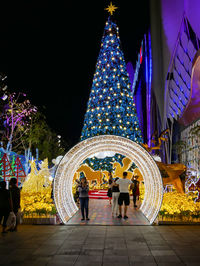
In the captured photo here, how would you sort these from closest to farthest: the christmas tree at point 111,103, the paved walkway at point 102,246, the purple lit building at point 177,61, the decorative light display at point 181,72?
the paved walkway at point 102,246 → the purple lit building at point 177,61 → the christmas tree at point 111,103 → the decorative light display at point 181,72

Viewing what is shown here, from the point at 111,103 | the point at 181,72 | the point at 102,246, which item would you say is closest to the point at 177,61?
the point at 181,72

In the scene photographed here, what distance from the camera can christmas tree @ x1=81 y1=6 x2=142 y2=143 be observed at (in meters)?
24.9

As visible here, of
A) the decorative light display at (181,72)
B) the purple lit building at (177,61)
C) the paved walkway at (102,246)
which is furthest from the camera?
the decorative light display at (181,72)

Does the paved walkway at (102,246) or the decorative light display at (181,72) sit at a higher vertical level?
the decorative light display at (181,72)

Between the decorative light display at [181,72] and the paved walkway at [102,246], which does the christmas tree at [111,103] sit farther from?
the paved walkway at [102,246]

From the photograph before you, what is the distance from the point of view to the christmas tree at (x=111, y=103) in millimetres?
24850

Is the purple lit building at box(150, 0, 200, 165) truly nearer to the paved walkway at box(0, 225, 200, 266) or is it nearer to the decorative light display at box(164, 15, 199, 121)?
the decorative light display at box(164, 15, 199, 121)

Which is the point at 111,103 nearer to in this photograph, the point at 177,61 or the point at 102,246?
the point at 177,61

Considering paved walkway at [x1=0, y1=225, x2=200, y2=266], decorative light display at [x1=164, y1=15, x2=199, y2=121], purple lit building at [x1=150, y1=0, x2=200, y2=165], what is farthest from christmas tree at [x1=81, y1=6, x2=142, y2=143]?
paved walkway at [x1=0, y1=225, x2=200, y2=266]

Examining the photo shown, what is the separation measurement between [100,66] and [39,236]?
68.6 feet

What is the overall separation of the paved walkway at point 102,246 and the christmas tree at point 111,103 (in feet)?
53.3

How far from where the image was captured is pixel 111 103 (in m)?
25.4

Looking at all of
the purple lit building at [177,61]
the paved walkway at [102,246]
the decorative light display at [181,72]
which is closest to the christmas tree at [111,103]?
the purple lit building at [177,61]

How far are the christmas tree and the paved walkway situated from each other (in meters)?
16.2
